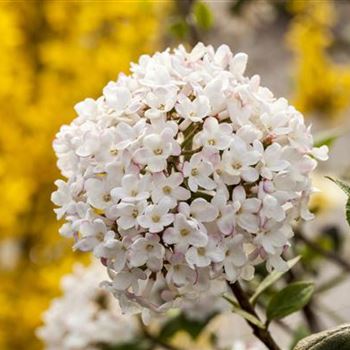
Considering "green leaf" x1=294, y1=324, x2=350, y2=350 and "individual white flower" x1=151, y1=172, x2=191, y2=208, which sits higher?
"individual white flower" x1=151, y1=172, x2=191, y2=208

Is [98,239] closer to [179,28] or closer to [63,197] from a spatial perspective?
[63,197]

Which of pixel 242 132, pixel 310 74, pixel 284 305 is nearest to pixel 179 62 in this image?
pixel 242 132

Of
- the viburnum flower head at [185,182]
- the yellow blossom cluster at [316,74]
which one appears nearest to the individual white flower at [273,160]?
the viburnum flower head at [185,182]

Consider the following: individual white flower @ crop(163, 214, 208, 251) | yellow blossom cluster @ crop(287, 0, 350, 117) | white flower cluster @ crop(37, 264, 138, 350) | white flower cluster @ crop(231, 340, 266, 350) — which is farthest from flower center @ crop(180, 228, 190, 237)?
yellow blossom cluster @ crop(287, 0, 350, 117)

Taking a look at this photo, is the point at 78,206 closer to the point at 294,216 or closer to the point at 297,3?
the point at 294,216

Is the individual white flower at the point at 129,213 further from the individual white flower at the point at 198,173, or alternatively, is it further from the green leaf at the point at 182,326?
the green leaf at the point at 182,326

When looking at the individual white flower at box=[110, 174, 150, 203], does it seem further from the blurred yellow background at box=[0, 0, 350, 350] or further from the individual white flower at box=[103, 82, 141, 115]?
the blurred yellow background at box=[0, 0, 350, 350]
